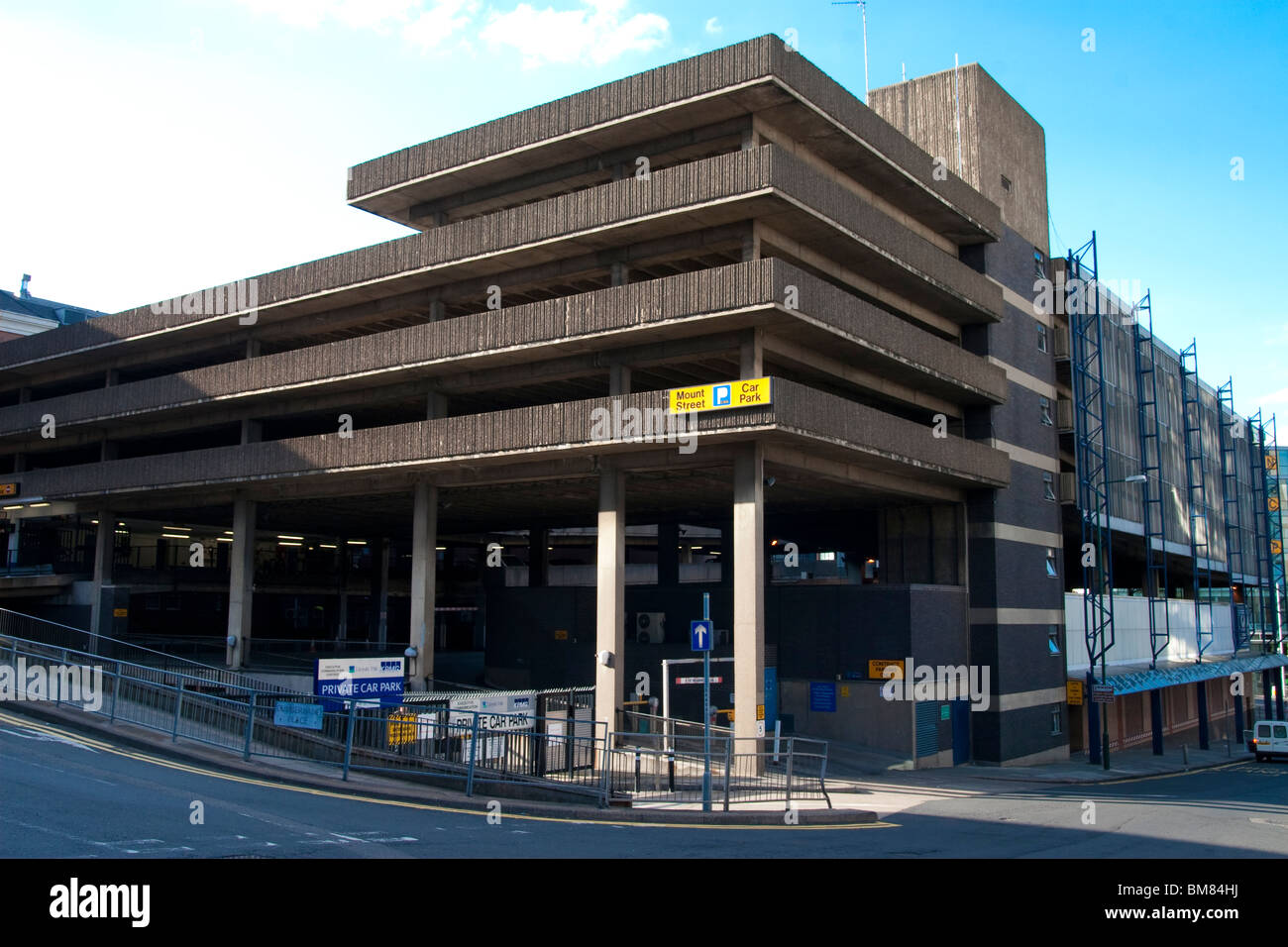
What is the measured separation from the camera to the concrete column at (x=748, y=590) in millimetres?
26094

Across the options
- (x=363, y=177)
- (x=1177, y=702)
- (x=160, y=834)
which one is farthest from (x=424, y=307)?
(x=1177, y=702)

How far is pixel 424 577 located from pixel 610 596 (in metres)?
7.98

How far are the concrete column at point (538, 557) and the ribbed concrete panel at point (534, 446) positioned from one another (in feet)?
52.5

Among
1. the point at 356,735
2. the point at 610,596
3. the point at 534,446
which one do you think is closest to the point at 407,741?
the point at 356,735

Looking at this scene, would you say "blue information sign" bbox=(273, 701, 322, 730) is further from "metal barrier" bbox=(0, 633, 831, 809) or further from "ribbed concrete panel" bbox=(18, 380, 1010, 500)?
"ribbed concrete panel" bbox=(18, 380, 1010, 500)

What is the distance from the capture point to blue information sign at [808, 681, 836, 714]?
106ft

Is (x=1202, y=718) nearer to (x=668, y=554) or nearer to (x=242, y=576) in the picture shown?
(x=668, y=554)

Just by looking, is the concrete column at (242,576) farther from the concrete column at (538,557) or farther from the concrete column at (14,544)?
the concrete column at (538,557)

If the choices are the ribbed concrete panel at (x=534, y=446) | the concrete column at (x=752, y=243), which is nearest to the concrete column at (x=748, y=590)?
the ribbed concrete panel at (x=534, y=446)

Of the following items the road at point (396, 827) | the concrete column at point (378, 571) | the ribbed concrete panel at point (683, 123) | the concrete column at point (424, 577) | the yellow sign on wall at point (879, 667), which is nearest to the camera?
the road at point (396, 827)

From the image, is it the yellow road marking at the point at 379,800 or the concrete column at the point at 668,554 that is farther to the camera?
the concrete column at the point at 668,554

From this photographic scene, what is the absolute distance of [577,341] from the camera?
95.4 ft

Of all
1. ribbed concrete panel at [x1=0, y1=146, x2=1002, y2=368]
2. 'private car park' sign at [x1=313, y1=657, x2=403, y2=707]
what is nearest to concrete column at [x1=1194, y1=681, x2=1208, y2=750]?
ribbed concrete panel at [x1=0, y1=146, x2=1002, y2=368]
